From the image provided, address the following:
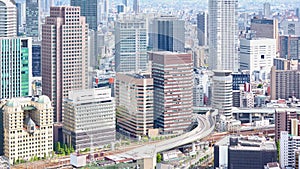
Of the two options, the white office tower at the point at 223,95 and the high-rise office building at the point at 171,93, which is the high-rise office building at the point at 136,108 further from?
the white office tower at the point at 223,95

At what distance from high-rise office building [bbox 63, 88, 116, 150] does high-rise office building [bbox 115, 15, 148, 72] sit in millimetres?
1731

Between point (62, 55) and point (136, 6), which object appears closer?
point (62, 55)

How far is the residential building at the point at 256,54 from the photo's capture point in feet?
57.2

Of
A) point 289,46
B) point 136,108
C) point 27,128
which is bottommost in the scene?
point 27,128

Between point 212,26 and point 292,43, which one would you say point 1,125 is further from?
point 292,43

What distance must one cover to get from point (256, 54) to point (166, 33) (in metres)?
4.62

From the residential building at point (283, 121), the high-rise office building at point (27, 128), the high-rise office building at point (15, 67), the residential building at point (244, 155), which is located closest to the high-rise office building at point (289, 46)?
the residential building at point (283, 121)

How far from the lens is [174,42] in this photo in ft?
44.1

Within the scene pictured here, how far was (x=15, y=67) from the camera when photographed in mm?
11633

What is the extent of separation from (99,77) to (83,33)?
4.55 ft

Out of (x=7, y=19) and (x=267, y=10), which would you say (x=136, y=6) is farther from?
(x=267, y=10)

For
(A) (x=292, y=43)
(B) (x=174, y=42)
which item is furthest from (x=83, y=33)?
(A) (x=292, y=43)

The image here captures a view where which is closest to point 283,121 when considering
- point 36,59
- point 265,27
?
point 36,59

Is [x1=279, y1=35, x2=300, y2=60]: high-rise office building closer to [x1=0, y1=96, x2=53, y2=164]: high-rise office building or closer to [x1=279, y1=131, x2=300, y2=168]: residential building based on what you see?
[x1=279, y1=131, x2=300, y2=168]: residential building
